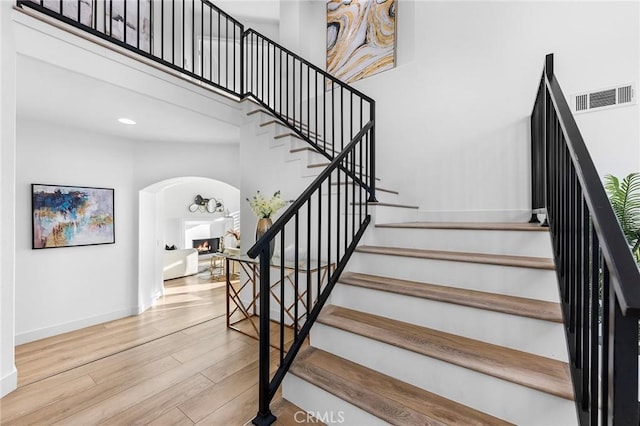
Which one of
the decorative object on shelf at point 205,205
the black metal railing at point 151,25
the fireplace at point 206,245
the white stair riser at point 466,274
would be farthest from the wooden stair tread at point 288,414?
the decorative object on shelf at point 205,205

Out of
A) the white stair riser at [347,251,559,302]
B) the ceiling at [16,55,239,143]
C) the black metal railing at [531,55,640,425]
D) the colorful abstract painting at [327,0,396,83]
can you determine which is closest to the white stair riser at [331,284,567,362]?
the black metal railing at [531,55,640,425]

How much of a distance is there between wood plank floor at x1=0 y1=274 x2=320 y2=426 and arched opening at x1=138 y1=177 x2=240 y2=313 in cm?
103

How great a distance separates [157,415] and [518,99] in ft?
12.9

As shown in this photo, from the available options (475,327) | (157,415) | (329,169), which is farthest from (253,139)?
(475,327)

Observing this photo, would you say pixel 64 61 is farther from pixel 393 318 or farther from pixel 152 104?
pixel 393 318

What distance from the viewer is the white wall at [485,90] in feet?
7.64

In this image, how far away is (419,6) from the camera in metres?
3.30

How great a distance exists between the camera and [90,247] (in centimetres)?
354

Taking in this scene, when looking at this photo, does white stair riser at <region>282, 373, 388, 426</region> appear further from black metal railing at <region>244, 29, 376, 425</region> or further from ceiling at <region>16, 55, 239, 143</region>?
ceiling at <region>16, 55, 239, 143</region>

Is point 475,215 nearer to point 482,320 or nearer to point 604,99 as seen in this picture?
point 604,99

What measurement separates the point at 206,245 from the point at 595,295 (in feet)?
29.8

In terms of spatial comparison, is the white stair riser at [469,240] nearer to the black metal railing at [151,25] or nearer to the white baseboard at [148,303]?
the black metal railing at [151,25]

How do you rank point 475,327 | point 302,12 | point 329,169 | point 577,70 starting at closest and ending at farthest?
point 475,327, point 329,169, point 577,70, point 302,12

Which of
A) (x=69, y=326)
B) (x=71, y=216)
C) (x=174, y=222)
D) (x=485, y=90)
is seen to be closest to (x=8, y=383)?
(x=69, y=326)
